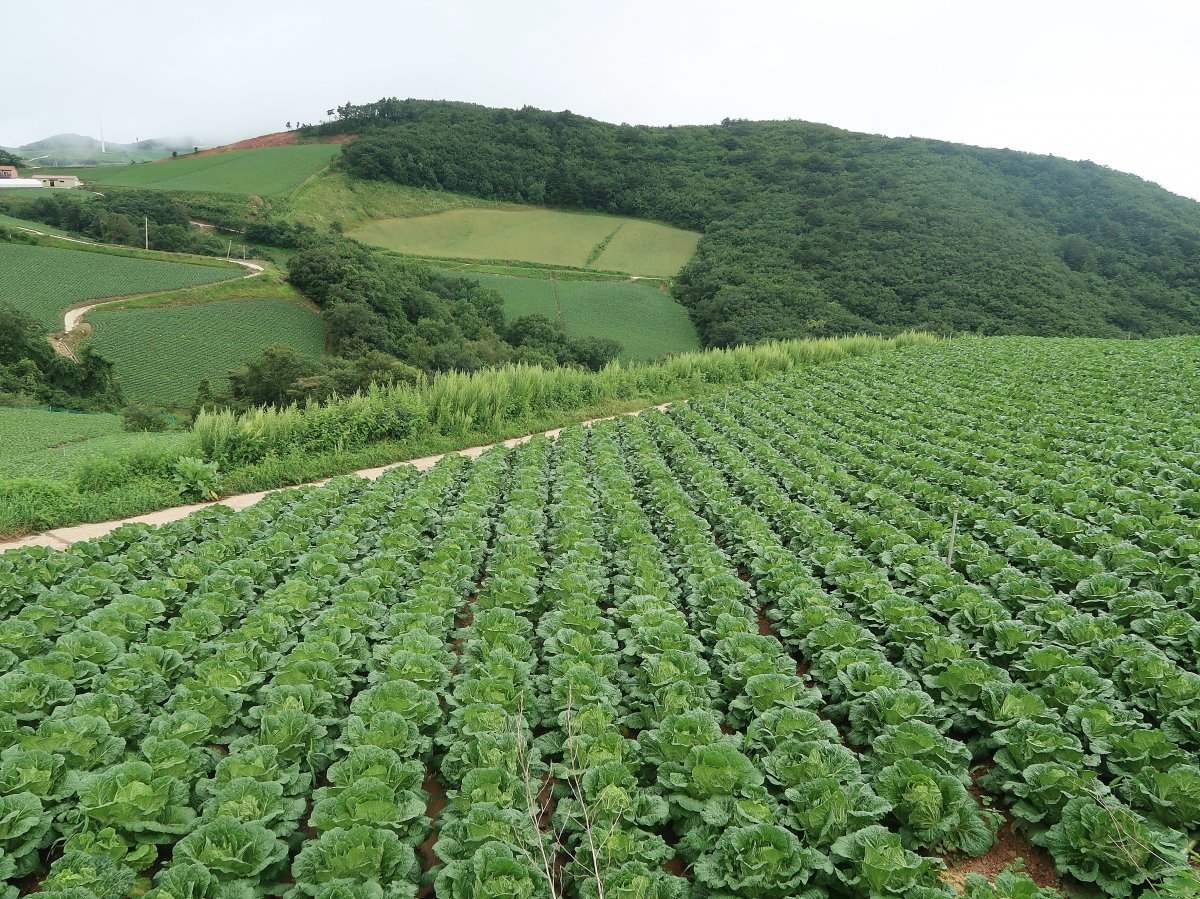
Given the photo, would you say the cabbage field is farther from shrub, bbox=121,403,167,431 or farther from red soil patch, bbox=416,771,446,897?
shrub, bbox=121,403,167,431

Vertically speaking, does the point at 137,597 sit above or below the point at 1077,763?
below

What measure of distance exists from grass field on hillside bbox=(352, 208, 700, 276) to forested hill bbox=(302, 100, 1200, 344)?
363cm

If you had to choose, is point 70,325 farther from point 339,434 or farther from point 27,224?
point 339,434

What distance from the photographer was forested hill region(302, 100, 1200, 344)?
1772 inches

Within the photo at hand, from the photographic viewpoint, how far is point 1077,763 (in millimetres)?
3646

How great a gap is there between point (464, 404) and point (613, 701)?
11899 millimetres

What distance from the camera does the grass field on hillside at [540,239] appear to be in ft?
210

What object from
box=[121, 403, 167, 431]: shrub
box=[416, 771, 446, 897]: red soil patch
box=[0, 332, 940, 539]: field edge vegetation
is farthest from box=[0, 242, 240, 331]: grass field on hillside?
box=[416, 771, 446, 897]: red soil patch

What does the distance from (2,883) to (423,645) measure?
240cm

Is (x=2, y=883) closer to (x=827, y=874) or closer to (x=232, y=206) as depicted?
(x=827, y=874)

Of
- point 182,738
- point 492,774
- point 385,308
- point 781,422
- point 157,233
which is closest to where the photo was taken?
point 492,774

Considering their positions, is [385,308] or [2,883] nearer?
[2,883]

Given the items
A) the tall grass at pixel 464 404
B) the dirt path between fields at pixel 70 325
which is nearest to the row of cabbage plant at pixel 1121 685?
the tall grass at pixel 464 404

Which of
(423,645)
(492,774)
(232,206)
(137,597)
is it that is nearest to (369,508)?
(137,597)
